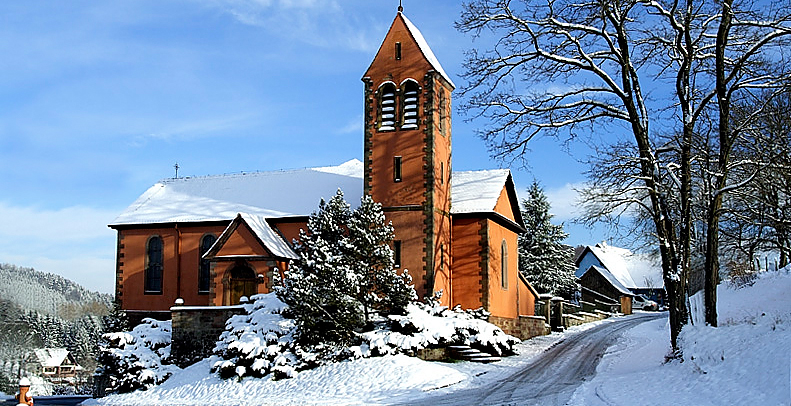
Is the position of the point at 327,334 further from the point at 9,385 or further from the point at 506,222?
the point at 9,385

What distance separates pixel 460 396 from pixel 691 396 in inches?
245

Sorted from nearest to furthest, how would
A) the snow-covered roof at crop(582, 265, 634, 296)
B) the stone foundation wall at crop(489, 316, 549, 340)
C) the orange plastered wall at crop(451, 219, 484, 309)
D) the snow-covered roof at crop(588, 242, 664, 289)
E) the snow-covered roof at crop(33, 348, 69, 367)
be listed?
the orange plastered wall at crop(451, 219, 484, 309) < the stone foundation wall at crop(489, 316, 549, 340) < the snow-covered roof at crop(582, 265, 634, 296) < the snow-covered roof at crop(588, 242, 664, 289) < the snow-covered roof at crop(33, 348, 69, 367)

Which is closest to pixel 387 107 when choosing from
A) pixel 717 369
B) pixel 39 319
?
pixel 717 369

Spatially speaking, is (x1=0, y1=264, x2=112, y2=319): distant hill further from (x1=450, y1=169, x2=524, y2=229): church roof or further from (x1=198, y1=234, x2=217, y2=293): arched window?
(x1=450, y1=169, x2=524, y2=229): church roof

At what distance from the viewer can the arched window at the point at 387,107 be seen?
29250mm

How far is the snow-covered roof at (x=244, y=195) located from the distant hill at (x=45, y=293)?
52.5 meters

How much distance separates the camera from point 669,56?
64.5 feet

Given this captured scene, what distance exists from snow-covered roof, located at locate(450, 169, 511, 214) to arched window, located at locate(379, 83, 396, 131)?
442cm

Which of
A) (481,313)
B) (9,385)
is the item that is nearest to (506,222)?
(481,313)

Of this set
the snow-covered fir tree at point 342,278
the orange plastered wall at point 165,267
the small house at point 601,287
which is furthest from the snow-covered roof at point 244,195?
the small house at point 601,287

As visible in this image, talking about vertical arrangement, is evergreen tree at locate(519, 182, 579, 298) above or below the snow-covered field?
above

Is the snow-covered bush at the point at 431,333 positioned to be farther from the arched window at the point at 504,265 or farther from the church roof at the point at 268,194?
the church roof at the point at 268,194

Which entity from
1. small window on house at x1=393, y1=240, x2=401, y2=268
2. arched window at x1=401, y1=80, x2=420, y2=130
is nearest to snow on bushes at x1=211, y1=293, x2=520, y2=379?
small window on house at x1=393, y1=240, x2=401, y2=268

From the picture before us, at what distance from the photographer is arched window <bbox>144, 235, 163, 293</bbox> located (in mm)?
33938
